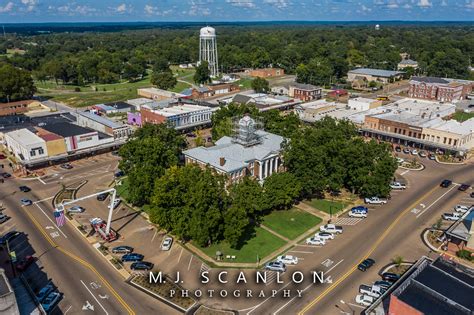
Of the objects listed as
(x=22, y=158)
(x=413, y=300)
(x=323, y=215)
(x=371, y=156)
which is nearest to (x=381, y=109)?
(x=371, y=156)

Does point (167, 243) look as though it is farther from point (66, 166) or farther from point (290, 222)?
point (66, 166)

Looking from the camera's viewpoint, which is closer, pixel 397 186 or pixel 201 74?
pixel 397 186

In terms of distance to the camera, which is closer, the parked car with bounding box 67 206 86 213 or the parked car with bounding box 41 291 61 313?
the parked car with bounding box 41 291 61 313

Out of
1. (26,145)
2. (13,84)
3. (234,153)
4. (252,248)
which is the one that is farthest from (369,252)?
(13,84)

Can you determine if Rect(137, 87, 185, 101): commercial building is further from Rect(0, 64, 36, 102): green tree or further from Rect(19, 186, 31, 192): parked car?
Rect(19, 186, 31, 192): parked car

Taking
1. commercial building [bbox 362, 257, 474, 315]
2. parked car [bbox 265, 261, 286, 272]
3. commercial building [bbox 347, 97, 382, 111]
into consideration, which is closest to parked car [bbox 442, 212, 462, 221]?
commercial building [bbox 362, 257, 474, 315]

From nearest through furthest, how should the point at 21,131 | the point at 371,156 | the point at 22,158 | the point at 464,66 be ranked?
the point at 371,156 → the point at 22,158 → the point at 21,131 → the point at 464,66

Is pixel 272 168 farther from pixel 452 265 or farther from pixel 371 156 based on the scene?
pixel 452 265
